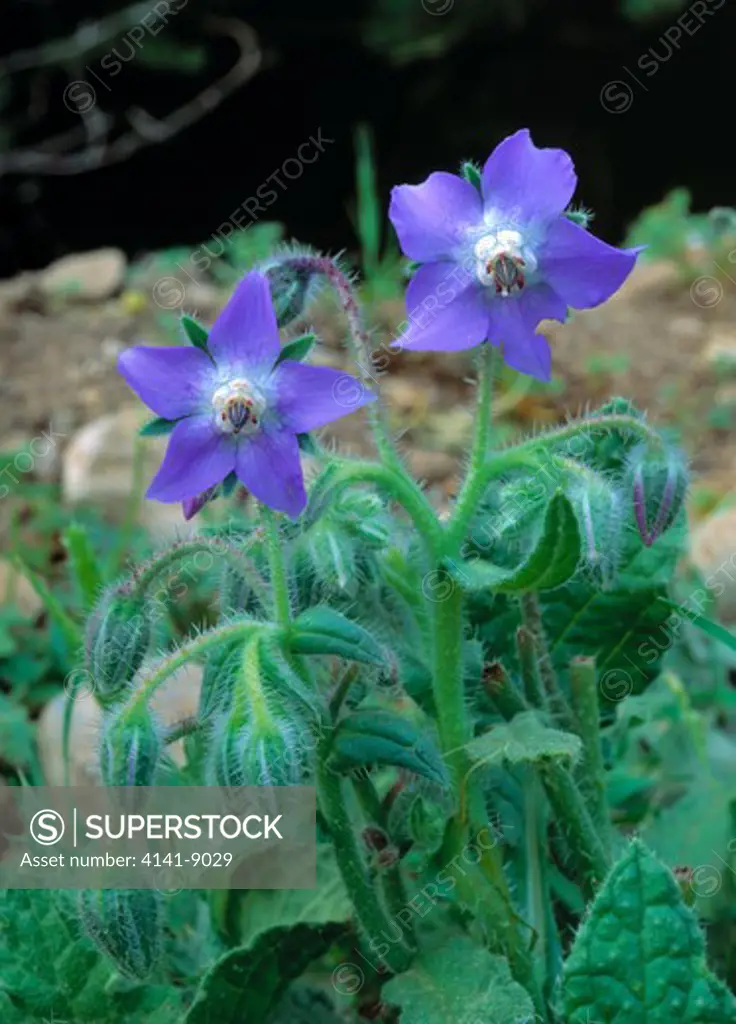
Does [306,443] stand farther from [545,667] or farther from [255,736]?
[545,667]

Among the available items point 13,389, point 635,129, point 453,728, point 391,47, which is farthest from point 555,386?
point 635,129

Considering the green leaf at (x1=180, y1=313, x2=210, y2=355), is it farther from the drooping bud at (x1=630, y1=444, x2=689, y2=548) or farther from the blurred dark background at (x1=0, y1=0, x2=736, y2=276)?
the blurred dark background at (x1=0, y1=0, x2=736, y2=276)

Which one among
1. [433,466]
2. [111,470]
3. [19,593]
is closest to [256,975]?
[19,593]

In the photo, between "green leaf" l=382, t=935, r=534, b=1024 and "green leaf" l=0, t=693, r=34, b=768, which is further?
"green leaf" l=0, t=693, r=34, b=768

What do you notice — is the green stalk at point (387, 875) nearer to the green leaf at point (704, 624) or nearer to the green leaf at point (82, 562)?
the green leaf at point (704, 624)

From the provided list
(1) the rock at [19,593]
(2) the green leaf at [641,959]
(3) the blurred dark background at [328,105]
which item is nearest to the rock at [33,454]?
(1) the rock at [19,593]

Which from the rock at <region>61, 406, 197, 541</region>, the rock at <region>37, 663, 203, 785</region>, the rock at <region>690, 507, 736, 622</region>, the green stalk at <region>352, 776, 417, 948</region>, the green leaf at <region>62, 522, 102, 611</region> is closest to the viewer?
the green stalk at <region>352, 776, 417, 948</region>

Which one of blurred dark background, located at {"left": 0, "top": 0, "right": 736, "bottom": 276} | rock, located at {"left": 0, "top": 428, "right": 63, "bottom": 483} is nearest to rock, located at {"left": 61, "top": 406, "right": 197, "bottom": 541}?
rock, located at {"left": 0, "top": 428, "right": 63, "bottom": 483}
